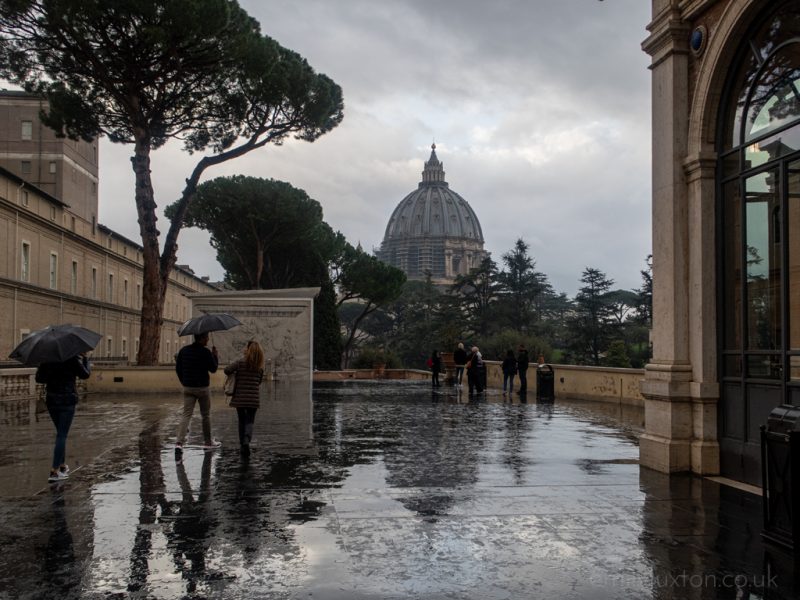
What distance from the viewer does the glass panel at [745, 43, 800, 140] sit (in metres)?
7.30

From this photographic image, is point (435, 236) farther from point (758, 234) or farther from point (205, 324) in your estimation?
point (758, 234)

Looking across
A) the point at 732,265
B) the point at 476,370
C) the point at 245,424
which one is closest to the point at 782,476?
the point at 732,265

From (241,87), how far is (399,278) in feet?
92.3

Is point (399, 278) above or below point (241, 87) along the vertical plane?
below

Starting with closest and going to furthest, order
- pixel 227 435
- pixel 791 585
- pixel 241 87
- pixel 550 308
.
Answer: pixel 791 585 < pixel 227 435 < pixel 241 87 < pixel 550 308

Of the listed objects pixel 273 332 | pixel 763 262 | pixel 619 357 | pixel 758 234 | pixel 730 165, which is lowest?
pixel 619 357

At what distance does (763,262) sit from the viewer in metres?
7.76

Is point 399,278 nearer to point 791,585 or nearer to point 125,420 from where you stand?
point 125,420

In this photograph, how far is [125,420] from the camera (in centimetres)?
1408

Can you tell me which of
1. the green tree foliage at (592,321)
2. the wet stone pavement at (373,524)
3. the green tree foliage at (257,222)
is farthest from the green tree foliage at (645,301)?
the wet stone pavement at (373,524)

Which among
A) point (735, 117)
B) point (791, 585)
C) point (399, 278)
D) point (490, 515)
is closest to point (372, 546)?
point (490, 515)

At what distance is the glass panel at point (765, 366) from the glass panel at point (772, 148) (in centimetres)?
195

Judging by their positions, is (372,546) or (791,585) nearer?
(791,585)

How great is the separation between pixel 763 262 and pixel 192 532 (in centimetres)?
595
